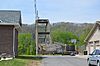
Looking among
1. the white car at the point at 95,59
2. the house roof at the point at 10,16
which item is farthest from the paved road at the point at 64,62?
the house roof at the point at 10,16

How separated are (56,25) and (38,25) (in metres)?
55.2

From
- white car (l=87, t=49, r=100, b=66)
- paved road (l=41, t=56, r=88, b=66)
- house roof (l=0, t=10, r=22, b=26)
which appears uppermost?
house roof (l=0, t=10, r=22, b=26)

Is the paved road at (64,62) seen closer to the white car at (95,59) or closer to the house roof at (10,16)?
the white car at (95,59)

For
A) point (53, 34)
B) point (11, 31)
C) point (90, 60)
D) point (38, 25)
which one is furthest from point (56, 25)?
point (90, 60)

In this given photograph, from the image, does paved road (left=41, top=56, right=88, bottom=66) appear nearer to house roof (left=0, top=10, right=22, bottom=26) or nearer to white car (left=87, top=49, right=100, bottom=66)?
white car (left=87, top=49, right=100, bottom=66)

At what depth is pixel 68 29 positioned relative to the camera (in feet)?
394

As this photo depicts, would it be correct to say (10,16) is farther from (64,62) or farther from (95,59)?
(95,59)

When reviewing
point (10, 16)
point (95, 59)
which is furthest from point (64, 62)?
point (10, 16)

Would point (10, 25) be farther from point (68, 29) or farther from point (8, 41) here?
point (68, 29)

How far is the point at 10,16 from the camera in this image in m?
39.2

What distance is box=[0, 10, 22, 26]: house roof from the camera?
122ft

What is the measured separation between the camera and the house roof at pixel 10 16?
37188 millimetres

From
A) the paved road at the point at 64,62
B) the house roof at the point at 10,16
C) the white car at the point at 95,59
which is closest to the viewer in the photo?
the white car at the point at 95,59

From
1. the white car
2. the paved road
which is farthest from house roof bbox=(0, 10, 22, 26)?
the white car
